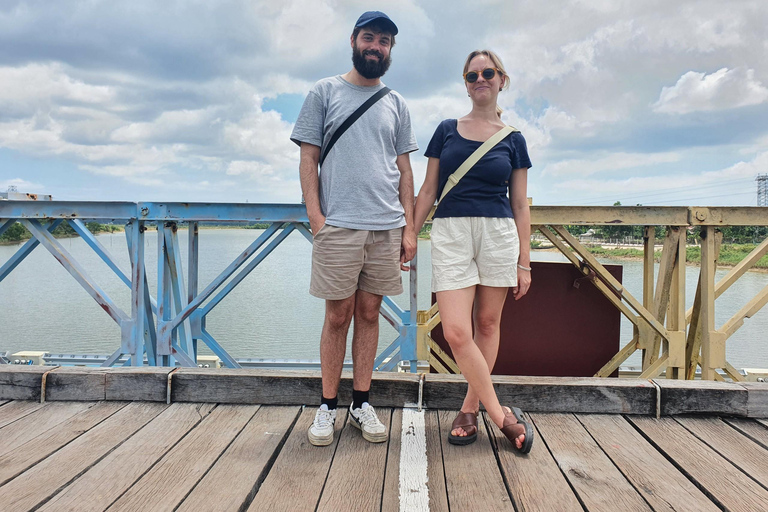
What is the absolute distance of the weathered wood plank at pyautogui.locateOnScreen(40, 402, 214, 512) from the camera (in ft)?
5.46

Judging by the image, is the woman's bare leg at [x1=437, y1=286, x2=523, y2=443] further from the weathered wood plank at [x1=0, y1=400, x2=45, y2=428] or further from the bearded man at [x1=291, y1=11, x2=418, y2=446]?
the weathered wood plank at [x1=0, y1=400, x2=45, y2=428]

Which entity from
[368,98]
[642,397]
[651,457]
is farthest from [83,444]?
[642,397]

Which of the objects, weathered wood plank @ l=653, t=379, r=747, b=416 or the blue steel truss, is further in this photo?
the blue steel truss

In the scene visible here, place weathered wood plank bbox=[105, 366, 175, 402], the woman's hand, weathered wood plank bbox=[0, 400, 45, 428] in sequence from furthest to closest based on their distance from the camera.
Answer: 1. weathered wood plank bbox=[105, 366, 175, 402]
2. weathered wood plank bbox=[0, 400, 45, 428]
3. the woman's hand

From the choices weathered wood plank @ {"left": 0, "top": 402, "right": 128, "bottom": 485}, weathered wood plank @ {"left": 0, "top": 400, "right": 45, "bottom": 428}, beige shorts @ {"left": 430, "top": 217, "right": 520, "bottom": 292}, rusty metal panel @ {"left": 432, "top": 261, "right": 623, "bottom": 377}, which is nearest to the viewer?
weathered wood plank @ {"left": 0, "top": 402, "right": 128, "bottom": 485}

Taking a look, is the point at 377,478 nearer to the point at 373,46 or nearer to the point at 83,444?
the point at 83,444

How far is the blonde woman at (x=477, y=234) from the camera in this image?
212 cm

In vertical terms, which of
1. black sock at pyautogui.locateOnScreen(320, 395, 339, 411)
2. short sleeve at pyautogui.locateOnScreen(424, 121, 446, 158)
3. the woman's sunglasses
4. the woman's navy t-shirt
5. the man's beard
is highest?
the man's beard

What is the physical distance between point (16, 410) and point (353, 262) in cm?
186

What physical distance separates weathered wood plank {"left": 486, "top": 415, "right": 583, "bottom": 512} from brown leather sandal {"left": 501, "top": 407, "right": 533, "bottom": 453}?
0.05 metres

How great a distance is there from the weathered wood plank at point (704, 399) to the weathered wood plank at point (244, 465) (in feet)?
6.02

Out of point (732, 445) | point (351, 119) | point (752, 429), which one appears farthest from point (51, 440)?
point (752, 429)

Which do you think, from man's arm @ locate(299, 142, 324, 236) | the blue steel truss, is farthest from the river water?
man's arm @ locate(299, 142, 324, 236)

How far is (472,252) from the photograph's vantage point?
84.6 inches
